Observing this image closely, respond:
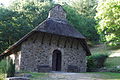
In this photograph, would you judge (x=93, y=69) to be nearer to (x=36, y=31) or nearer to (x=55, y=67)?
(x=55, y=67)

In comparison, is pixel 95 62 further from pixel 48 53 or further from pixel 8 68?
pixel 8 68

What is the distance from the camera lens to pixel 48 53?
55.3 feet

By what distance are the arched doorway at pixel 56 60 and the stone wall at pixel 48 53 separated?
609 millimetres

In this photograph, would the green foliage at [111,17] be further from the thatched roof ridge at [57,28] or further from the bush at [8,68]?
the bush at [8,68]

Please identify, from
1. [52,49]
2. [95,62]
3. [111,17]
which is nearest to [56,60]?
[52,49]

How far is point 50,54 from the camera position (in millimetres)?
16922

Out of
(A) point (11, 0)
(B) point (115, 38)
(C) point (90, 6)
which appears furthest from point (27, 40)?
(C) point (90, 6)

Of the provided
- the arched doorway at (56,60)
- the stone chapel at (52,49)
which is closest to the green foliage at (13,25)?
the stone chapel at (52,49)

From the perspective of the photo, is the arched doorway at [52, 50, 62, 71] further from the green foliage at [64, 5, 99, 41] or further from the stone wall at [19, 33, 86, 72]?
the green foliage at [64, 5, 99, 41]

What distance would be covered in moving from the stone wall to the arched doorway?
61 centimetres

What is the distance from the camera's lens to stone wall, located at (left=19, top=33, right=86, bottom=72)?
16.1 metres

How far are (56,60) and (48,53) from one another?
72.4 inches

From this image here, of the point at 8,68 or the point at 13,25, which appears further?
the point at 13,25

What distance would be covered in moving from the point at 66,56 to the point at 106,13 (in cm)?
756
